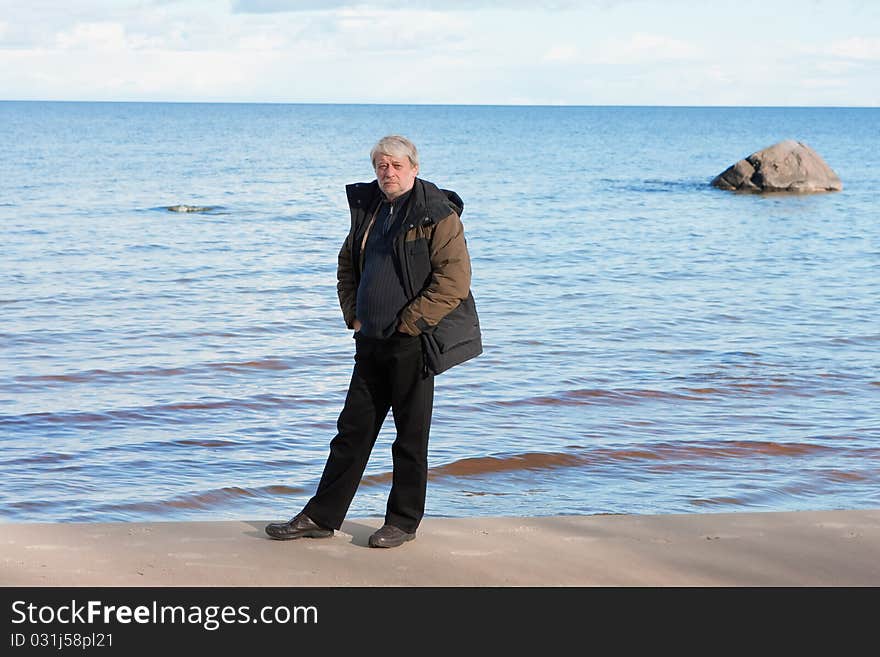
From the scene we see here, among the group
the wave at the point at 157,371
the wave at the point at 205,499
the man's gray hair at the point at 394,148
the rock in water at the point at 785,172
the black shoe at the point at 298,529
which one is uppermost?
the man's gray hair at the point at 394,148

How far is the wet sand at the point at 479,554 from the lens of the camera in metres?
Result: 5.10

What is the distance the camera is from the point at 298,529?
18.5 feet

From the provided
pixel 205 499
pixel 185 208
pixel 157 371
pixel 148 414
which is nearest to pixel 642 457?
pixel 205 499

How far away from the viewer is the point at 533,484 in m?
8.04

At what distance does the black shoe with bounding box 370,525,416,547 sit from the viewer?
5.50m

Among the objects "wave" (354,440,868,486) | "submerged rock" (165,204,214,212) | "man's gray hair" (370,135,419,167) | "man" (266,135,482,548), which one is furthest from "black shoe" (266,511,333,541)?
"submerged rock" (165,204,214,212)

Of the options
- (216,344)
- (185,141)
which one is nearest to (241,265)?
(216,344)

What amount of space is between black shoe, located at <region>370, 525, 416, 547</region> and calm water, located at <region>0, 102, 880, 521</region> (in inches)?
68.5

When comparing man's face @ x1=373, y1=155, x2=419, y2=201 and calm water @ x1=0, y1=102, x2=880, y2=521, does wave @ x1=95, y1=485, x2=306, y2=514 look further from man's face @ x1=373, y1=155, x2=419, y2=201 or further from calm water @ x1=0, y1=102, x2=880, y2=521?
man's face @ x1=373, y1=155, x2=419, y2=201

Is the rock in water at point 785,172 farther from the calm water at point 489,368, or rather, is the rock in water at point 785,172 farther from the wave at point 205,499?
the wave at point 205,499

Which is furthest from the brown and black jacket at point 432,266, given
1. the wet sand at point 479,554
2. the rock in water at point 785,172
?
the rock in water at point 785,172

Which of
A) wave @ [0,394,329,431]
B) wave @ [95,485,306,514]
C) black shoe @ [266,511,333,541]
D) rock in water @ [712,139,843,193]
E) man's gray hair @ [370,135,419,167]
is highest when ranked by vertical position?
man's gray hair @ [370,135,419,167]

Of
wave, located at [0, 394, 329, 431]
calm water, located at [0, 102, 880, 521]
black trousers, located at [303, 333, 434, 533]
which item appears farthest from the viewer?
wave, located at [0, 394, 329, 431]
